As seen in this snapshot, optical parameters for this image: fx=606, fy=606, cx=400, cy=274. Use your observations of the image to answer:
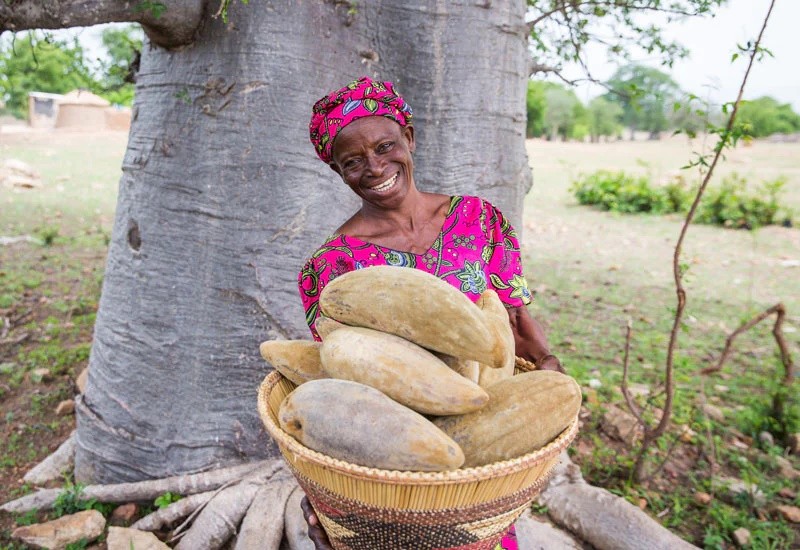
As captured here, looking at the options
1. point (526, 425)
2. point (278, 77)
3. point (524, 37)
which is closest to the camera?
point (526, 425)

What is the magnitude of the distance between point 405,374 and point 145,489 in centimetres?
197

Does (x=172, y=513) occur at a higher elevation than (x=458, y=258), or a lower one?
lower

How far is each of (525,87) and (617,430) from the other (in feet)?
6.38

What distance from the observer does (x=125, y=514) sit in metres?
2.69

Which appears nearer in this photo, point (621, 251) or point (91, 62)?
point (91, 62)

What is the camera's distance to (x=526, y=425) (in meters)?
1.27

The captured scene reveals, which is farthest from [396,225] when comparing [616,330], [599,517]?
[616,330]

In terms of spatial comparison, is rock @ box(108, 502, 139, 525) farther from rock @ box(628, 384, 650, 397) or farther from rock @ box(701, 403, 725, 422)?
rock @ box(701, 403, 725, 422)

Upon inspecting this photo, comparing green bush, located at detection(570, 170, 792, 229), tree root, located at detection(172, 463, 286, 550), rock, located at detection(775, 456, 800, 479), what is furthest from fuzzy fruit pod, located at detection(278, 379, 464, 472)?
green bush, located at detection(570, 170, 792, 229)

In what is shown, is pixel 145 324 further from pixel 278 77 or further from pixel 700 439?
pixel 700 439

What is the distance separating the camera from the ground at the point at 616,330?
2982mm

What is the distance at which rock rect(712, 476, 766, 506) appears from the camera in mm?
2789

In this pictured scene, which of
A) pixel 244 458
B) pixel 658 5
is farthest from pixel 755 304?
pixel 244 458

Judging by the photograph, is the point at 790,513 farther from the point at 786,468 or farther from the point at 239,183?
the point at 239,183
